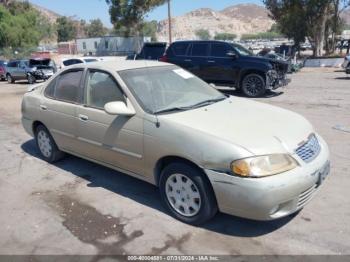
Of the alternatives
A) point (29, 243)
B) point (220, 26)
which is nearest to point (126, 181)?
point (29, 243)

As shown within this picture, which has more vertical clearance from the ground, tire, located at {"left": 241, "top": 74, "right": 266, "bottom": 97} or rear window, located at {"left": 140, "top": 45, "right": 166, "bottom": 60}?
rear window, located at {"left": 140, "top": 45, "right": 166, "bottom": 60}

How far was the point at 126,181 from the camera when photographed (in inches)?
204

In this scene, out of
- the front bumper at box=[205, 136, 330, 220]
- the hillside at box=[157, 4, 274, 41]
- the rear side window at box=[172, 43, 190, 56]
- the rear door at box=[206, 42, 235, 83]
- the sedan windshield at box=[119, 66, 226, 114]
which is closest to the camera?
the front bumper at box=[205, 136, 330, 220]

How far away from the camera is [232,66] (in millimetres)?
12219

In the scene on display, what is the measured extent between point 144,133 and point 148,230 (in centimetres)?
100

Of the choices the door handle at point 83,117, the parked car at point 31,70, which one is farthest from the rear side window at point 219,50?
the parked car at point 31,70

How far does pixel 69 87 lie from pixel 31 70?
17307 mm

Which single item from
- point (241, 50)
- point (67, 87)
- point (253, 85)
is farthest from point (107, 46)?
point (67, 87)

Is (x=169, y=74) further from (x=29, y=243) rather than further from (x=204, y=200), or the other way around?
(x=29, y=243)

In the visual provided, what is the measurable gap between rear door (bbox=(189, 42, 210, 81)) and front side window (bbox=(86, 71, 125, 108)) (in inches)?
322

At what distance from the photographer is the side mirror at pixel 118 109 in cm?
417

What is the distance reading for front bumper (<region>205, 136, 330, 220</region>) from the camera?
11.0 feet

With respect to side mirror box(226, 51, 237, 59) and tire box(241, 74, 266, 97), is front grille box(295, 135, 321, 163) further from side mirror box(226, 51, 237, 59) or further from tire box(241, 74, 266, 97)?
side mirror box(226, 51, 237, 59)

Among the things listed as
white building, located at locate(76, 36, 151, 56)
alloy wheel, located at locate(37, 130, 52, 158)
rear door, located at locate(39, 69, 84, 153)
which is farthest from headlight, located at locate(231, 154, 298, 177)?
white building, located at locate(76, 36, 151, 56)
